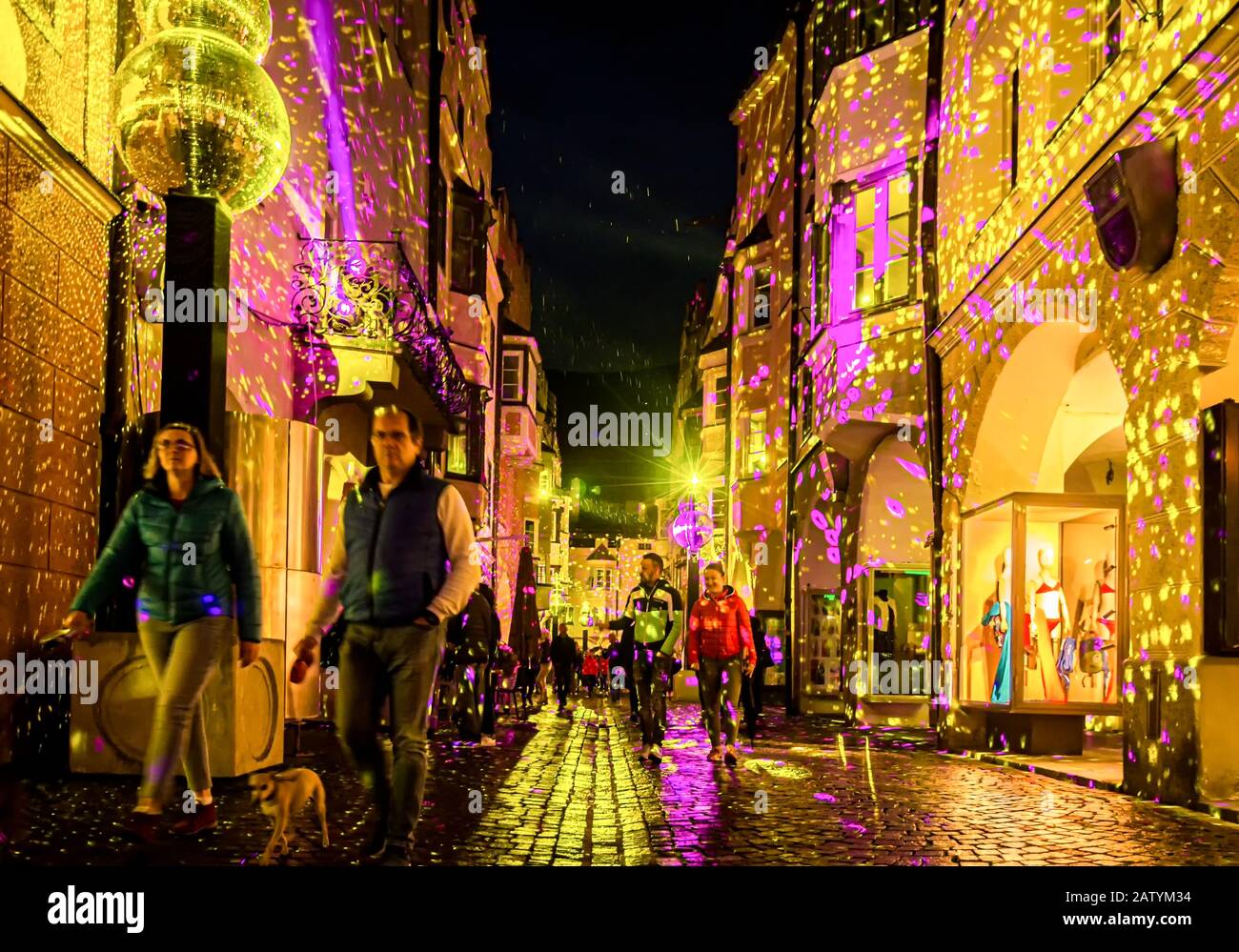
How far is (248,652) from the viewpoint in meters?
6.57

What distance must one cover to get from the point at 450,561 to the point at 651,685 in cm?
843

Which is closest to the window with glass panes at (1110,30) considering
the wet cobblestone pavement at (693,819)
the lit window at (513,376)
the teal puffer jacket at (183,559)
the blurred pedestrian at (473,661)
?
the wet cobblestone pavement at (693,819)

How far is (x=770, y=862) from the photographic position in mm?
6422

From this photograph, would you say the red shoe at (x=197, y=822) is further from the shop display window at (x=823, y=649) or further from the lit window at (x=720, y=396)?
the lit window at (x=720, y=396)

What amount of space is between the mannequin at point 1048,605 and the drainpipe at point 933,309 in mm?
2415

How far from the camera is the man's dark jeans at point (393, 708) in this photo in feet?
19.2

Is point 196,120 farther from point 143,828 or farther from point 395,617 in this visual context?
point 143,828

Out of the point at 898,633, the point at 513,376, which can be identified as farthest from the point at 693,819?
the point at 513,376

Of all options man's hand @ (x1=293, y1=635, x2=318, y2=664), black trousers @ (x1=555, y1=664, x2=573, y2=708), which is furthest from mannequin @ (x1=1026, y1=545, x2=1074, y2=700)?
black trousers @ (x1=555, y1=664, x2=573, y2=708)

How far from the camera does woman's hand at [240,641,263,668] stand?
21.5 ft

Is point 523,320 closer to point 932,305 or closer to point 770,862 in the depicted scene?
point 932,305

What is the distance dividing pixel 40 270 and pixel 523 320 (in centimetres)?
5974

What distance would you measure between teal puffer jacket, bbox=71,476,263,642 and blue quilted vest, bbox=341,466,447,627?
94 cm

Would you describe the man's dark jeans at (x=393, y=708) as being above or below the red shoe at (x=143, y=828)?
above
